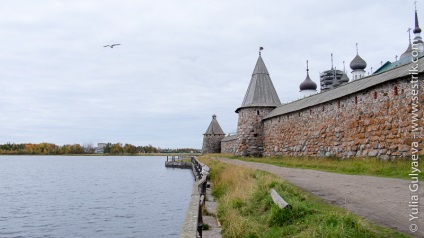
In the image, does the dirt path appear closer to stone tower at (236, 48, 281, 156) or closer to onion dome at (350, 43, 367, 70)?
stone tower at (236, 48, 281, 156)

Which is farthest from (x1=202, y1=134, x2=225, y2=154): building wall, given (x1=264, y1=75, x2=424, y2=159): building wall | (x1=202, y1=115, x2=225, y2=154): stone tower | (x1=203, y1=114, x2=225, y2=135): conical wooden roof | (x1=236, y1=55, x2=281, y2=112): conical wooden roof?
(x1=264, y1=75, x2=424, y2=159): building wall

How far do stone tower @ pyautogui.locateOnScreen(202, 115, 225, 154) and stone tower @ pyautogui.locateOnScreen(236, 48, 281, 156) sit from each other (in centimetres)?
2404

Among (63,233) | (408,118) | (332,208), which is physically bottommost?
(63,233)

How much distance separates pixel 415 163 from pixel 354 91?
5.07 meters

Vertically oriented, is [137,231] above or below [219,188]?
below

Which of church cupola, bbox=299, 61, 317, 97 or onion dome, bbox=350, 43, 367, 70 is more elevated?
onion dome, bbox=350, 43, 367, 70

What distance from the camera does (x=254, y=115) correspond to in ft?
87.5

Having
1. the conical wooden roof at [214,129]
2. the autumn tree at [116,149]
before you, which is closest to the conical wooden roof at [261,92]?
the conical wooden roof at [214,129]

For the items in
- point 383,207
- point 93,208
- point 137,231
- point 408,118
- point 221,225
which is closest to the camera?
point 383,207

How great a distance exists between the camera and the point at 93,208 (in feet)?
54.3

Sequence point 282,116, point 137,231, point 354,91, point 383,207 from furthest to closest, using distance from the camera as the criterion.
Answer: point 282,116
point 354,91
point 137,231
point 383,207

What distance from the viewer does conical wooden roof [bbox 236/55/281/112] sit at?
26.9 m

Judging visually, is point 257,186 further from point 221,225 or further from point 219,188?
point 219,188

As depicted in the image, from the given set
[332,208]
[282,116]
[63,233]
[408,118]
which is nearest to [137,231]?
[63,233]
